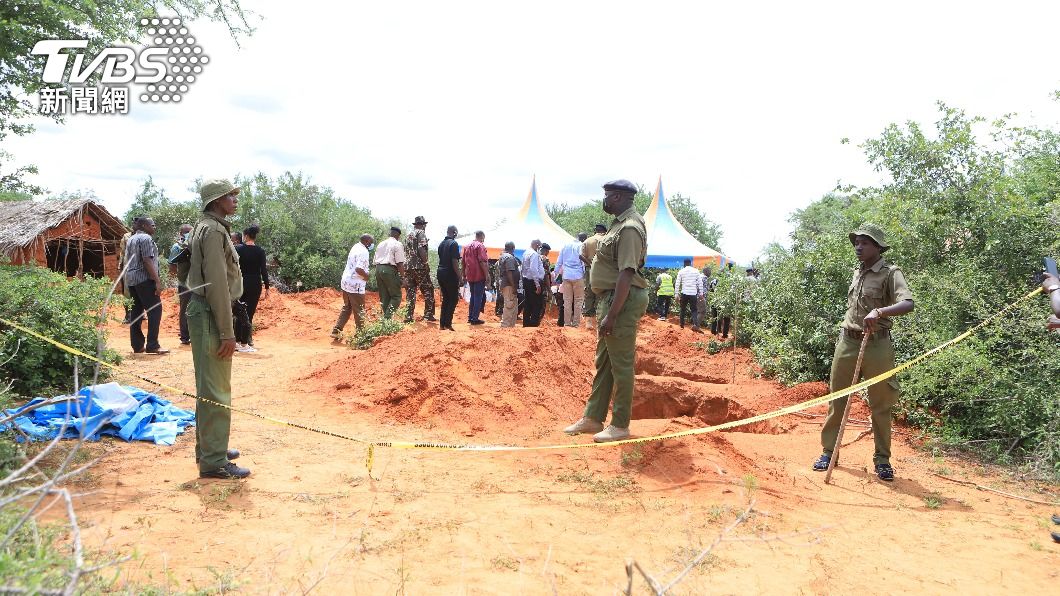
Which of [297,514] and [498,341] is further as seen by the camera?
[498,341]

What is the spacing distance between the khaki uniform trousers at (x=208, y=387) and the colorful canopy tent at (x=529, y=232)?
1627cm

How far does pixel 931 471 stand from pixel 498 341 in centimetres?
440

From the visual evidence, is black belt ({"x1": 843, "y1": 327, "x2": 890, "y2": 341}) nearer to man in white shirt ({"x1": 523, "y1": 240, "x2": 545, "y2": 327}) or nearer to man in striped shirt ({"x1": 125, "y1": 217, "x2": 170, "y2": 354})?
man in striped shirt ({"x1": 125, "y1": 217, "x2": 170, "y2": 354})

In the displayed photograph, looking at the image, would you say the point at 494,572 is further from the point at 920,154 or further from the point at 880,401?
the point at 920,154

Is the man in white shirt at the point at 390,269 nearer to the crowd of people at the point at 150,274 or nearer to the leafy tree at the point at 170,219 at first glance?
the crowd of people at the point at 150,274

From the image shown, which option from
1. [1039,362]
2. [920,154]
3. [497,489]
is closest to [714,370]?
[920,154]

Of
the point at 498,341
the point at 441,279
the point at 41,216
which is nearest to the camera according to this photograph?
the point at 498,341

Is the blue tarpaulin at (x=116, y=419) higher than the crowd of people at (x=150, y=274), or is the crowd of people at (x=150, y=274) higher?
the crowd of people at (x=150, y=274)

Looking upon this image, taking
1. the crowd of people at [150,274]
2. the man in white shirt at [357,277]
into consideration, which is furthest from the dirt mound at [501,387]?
the man in white shirt at [357,277]

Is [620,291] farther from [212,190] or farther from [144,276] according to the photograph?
[144,276]

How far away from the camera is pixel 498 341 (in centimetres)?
787

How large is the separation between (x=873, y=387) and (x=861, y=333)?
410 mm

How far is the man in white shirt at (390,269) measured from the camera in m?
11.1

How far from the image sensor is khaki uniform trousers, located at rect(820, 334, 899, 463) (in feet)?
16.7
